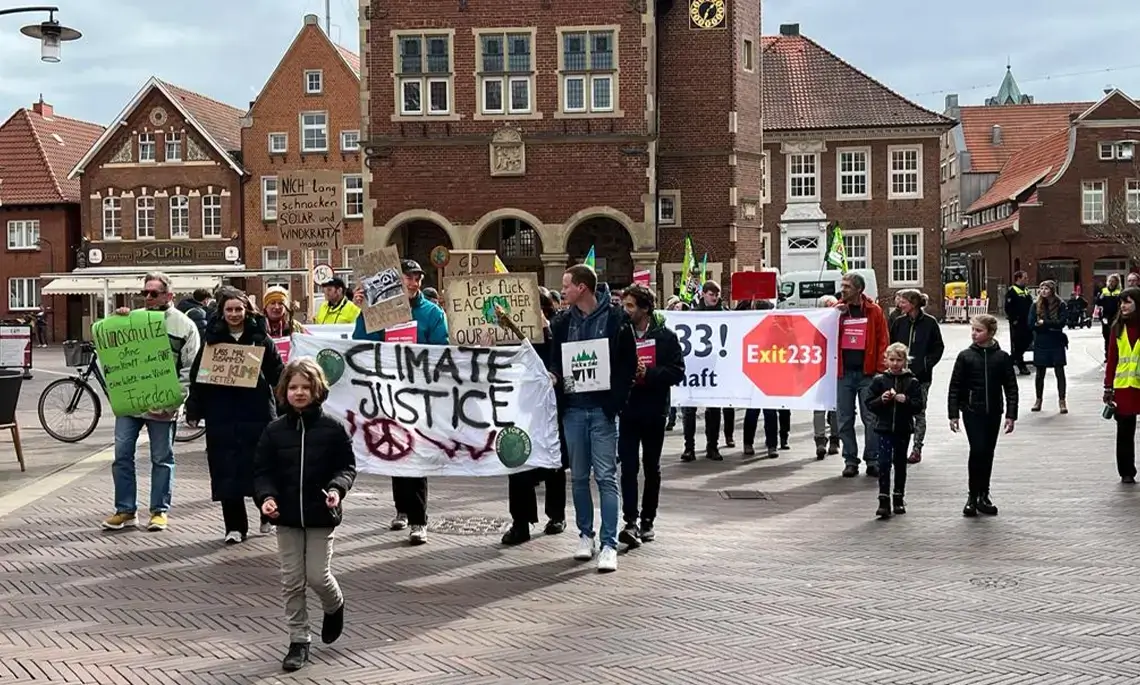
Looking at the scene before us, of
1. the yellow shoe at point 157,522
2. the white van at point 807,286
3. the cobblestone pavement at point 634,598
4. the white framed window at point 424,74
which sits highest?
the white framed window at point 424,74

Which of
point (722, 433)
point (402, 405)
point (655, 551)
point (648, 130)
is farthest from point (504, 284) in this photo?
point (648, 130)

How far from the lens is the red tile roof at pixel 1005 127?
79.4 m

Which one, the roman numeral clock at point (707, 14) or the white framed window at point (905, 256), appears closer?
the roman numeral clock at point (707, 14)

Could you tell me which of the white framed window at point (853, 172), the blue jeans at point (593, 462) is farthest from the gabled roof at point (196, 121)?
the blue jeans at point (593, 462)

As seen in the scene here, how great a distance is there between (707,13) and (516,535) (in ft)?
98.9

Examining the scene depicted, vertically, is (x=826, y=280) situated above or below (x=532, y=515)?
above

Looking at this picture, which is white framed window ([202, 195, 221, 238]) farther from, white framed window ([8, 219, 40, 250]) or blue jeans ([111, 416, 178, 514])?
blue jeans ([111, 416, 178, 514])

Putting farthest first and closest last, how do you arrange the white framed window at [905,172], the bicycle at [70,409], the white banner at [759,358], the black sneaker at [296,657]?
the white framed window at [905,172] < the bicycle at [70,409] < the white banner at [759,358] < the black sneaker at [296,657]

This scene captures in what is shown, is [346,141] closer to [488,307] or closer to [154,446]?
[154,446]

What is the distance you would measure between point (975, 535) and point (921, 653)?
3.64m

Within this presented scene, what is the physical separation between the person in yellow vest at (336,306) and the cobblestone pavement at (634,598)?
3.37m

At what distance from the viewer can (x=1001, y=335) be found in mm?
42625

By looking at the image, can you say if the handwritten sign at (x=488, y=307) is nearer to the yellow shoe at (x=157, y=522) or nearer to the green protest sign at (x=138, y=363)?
the green protest sign at (x=138, y=363)

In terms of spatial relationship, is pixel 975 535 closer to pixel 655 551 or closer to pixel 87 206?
pixel 655 551
